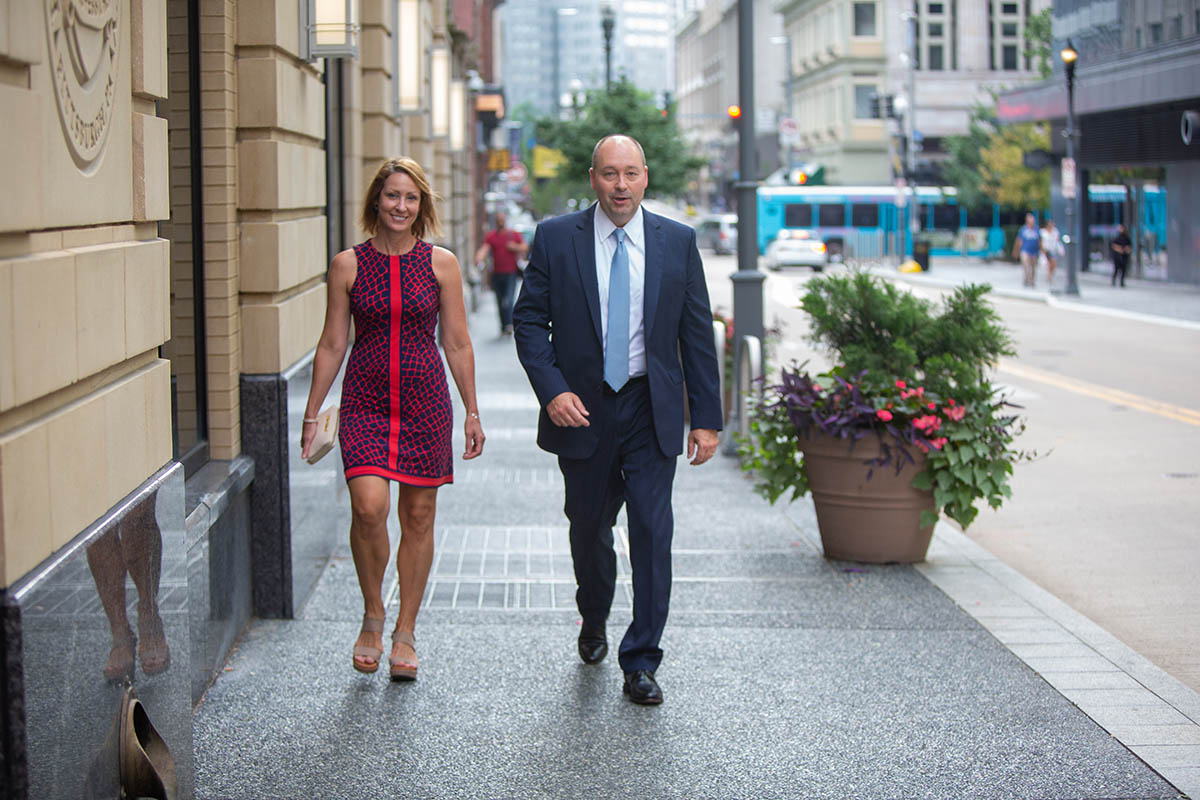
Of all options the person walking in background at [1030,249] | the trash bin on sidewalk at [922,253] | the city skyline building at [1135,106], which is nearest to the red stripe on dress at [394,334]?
the city skyline building at [1135,106]

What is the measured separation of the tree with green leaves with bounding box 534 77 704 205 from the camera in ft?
125

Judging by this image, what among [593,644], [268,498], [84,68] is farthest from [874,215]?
[84,68]

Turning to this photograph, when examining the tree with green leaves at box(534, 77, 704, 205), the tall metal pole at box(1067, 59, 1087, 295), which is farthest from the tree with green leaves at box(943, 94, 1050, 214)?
the tree with green leaves at box(534, 77, 704, 205)

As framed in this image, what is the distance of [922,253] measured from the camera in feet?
166

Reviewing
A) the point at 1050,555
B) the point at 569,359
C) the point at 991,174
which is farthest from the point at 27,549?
the point at 991,174

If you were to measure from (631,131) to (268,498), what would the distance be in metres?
32.7

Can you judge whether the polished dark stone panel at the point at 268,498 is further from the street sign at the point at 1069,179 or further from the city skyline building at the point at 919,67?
the city skyline building at the point at 919,67

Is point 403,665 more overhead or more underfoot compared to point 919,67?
more underfoot

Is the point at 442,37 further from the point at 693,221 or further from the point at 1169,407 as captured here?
the point at 693,221

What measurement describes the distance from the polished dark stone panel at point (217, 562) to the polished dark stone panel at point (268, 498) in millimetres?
60

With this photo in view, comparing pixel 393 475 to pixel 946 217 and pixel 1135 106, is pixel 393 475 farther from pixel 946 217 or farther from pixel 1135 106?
pixel 946 217

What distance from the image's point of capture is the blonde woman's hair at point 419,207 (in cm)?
570

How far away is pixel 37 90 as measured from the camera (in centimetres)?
304

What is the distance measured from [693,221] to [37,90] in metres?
70.2
